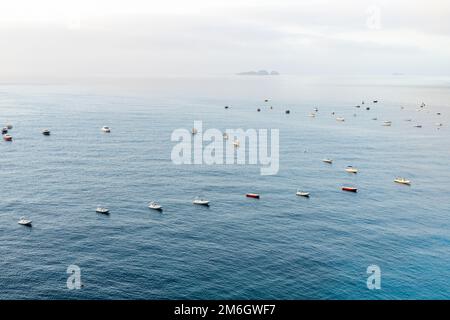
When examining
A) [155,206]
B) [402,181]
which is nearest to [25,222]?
[155,206]

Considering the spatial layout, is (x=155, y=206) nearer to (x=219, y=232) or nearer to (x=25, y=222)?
(x=219, y=232)

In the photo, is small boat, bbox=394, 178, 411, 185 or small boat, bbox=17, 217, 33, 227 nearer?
small boat, bbox=17, 217, 33, 227

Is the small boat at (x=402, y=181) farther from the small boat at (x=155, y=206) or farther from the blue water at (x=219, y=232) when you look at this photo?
the small boat at (x=155, y=206)

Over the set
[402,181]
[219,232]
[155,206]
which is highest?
[402,181]

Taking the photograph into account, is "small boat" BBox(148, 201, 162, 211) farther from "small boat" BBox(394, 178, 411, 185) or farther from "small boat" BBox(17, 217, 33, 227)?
"small boat" BBox(394, 178, 411, 185)

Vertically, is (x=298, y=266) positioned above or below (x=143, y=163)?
below

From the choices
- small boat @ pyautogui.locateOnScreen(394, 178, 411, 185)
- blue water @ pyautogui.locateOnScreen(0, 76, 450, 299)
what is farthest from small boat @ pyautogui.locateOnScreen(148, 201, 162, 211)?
small boat @ pyautogui.locateOnScreen(394, 178, 411, 185)

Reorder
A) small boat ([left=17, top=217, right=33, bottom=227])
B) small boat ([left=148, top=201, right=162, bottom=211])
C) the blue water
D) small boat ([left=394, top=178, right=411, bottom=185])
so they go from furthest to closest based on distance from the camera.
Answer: small boat ([left=394, top=178, right=411, bottom=185]), small boat ([left=148, top=201, right=162, bottom=211]), small boat ([left=17, top=217, right=33, bottom=227]), the blue water


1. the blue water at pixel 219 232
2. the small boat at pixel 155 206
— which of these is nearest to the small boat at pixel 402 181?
the blue water at pixel 219 232

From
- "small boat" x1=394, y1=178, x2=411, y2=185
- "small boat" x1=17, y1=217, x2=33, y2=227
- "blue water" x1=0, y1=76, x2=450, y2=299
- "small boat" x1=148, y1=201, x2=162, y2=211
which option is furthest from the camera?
"small boat" x1=394, y1=178, x2=411, y2=185
